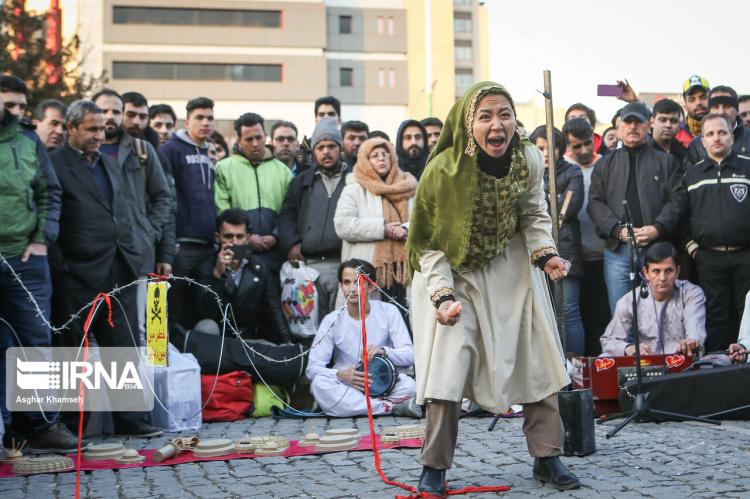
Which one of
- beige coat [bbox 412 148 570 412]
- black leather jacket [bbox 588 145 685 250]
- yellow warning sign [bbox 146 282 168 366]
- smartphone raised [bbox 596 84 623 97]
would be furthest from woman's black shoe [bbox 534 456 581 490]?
smartphone raised [bbox 596 84 623 97]

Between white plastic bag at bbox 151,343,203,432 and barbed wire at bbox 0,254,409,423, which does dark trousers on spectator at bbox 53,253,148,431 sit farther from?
white plastic bag at bbox 151,343,203,432

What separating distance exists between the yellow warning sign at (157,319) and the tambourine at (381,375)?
1916 millimetres

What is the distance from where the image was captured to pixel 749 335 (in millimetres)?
7695

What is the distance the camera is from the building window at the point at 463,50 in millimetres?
79312

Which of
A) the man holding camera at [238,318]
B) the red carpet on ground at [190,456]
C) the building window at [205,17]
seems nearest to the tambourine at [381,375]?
the man holding camera at [238,318]

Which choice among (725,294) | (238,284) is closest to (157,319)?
(238,284)

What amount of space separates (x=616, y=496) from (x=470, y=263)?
139 cm

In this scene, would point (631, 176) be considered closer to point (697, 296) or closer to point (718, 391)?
point (697, 296)

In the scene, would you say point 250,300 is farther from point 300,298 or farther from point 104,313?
point 104,313

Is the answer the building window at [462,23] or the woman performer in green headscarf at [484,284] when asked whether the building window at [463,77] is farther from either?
the woman performer in green headscarf at [484,284]

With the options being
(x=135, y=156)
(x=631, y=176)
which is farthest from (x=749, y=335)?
(x=135, y=156)

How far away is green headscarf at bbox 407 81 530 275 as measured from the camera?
493 centimetres

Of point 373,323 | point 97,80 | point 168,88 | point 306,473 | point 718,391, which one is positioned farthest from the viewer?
point 168,88

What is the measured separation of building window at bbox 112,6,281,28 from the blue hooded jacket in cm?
4501
